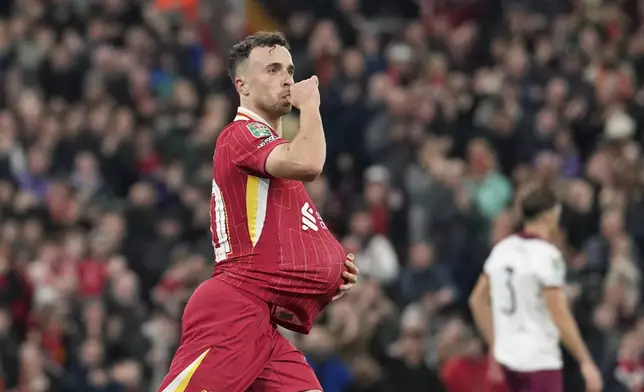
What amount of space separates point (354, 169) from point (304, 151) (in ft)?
33.5

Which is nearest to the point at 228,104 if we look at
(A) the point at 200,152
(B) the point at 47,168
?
(A) the point at 200,152

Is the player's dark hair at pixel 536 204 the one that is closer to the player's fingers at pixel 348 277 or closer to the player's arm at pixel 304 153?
the player's fingers at pixel 348 277

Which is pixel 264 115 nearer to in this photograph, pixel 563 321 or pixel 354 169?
pixel 563 321

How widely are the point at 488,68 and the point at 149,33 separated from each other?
427 centimetres

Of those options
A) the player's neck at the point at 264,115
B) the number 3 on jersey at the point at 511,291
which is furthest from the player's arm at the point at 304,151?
the number 3 on jersey at the point at 511,291

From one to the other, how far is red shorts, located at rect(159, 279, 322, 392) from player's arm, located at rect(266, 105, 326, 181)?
72 centimetres

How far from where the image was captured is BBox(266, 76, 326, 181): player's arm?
7074 mm

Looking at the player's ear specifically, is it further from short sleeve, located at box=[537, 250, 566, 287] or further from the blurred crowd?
the blurred crowd

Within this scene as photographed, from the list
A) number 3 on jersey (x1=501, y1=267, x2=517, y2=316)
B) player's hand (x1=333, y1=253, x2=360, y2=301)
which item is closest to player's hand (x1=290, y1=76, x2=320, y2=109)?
player's hand (x1=333, y1=253, x2=360, y2=301)

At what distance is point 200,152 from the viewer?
692 inches

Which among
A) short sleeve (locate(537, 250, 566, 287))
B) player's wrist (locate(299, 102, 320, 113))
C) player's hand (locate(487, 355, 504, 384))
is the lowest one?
player's hand (locate(487, 355, 504, 384))

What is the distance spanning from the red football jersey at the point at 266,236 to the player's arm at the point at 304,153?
0.74 ft

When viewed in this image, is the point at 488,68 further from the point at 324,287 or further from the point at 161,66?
the point at 324,287

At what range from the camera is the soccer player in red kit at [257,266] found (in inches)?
294
